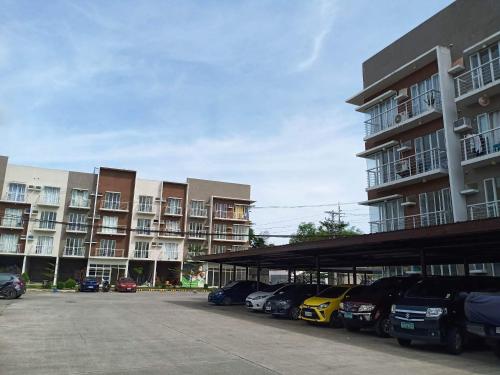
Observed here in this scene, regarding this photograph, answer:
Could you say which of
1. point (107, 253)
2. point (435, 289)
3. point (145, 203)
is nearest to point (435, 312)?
point (435, 289)

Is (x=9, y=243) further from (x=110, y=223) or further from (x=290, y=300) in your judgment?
(x=290, y=300)

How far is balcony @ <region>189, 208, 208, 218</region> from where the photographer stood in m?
63.2

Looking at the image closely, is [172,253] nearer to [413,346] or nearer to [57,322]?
[57,322]

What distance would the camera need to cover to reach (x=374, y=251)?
63.2 ft

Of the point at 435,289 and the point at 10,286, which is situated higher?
the point at 435,289

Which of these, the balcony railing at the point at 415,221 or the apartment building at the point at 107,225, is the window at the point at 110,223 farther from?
the balcony railing at the point at 415,221

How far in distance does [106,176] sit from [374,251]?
4605cm

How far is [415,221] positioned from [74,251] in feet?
145

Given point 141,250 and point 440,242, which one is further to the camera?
point 141,250

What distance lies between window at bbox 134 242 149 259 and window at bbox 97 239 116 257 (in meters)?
2.87

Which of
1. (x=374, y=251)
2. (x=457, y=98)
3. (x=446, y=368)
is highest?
(x=457, y=98)

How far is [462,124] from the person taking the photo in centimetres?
2242

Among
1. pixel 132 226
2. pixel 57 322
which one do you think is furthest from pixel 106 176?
pixel 57 322

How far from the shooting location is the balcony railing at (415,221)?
76.1 feet
